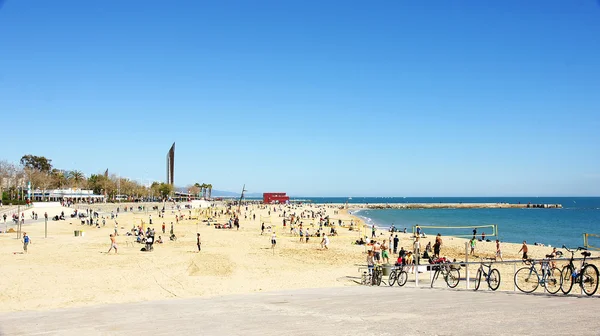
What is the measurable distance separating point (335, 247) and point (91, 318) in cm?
2212

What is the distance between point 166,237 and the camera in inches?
1423

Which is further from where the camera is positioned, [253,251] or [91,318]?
[253,251]

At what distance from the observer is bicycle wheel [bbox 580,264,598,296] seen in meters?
10.7

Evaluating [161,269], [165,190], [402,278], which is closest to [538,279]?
[402,278]

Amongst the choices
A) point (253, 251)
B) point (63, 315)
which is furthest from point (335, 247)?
point (63, 315)

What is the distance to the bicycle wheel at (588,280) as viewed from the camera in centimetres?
1070

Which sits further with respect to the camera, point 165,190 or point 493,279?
point 165,190

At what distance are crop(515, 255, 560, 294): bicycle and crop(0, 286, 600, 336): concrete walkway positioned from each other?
0.79 metres

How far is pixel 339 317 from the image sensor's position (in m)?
9.30

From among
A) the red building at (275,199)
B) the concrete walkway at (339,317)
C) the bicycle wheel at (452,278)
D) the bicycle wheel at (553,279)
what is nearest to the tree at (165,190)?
the red building at (275,199)

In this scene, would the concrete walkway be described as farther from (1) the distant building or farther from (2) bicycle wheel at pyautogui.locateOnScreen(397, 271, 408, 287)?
(1) the distant building

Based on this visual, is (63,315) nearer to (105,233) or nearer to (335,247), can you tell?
(335,247)

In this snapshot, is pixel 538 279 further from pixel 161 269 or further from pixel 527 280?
pixel 161 269

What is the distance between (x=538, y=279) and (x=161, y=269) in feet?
49.0
